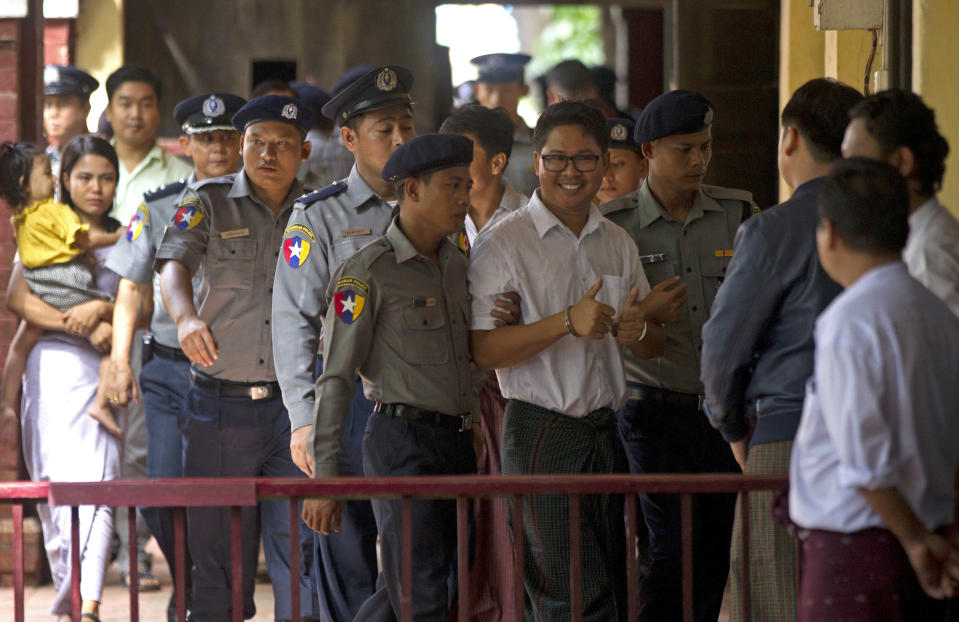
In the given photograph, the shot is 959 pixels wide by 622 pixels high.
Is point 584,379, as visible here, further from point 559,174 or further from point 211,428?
point 211,428

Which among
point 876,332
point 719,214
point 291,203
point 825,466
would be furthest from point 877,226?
point 291,203

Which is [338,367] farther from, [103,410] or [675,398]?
[103,410]

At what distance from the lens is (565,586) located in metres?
4.16

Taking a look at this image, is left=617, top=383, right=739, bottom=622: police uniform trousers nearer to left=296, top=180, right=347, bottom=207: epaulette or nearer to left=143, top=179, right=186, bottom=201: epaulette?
left=296, top=180, right=347, bottom=207: epaulette

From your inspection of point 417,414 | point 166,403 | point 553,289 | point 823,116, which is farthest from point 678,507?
point 166,403

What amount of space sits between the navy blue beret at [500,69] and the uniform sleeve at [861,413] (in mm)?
5654

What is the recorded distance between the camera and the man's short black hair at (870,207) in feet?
9.62

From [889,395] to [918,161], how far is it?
2.54 ft

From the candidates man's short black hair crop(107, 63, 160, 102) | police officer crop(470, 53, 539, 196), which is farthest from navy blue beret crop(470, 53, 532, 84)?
man's short black hair crop(107, 63, 160, 102)

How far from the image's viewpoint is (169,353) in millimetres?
6117

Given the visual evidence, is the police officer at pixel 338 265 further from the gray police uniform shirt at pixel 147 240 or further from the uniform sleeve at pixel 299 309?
the gray police uniform shirt at pixel 147 240

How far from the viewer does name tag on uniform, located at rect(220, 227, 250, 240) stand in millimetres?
5477

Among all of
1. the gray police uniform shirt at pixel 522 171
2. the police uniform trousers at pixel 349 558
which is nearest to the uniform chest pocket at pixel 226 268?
the police uniform trousers at pixel 349 558

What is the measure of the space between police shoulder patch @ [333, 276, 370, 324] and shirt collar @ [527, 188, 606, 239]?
1.94 ft
